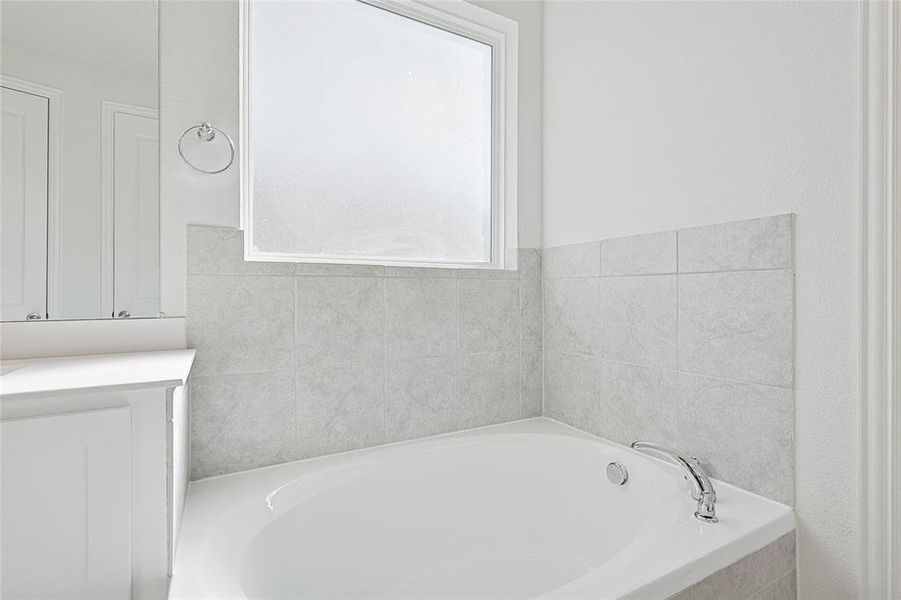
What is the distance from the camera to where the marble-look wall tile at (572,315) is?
5.78ft

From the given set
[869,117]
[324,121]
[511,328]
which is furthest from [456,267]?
[869,117]

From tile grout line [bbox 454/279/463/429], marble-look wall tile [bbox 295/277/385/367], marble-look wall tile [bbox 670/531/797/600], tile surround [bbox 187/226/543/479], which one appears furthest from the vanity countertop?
marble-look wall tile [bbox 670/531/797/600]

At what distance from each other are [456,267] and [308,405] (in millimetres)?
734

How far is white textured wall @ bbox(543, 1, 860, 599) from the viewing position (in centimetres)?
109

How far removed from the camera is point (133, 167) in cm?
128

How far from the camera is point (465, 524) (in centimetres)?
155

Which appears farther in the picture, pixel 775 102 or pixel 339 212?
pixel 339 212

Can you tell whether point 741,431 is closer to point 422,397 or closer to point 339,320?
point 422,397

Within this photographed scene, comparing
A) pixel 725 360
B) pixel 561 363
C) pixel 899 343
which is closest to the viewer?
pixel 899 343

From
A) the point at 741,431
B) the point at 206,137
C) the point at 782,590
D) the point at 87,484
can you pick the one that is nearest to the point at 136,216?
the point at 206,137

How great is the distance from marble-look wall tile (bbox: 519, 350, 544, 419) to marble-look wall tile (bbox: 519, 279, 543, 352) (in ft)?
0.13

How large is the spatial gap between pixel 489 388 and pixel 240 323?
96 centimetres

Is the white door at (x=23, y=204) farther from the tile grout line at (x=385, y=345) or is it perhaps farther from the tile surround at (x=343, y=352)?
the tile grout line at (x=385, y=345)

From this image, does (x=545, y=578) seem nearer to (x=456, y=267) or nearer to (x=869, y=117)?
(x=456, y=267)
